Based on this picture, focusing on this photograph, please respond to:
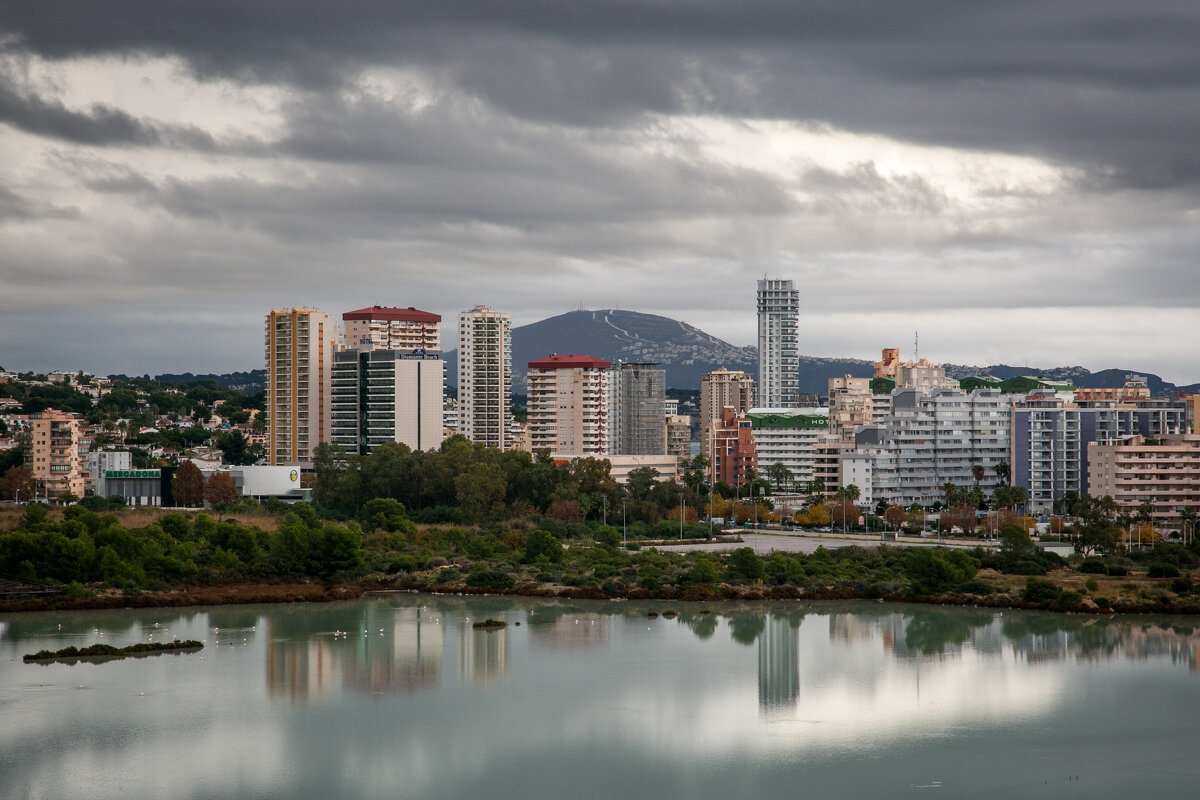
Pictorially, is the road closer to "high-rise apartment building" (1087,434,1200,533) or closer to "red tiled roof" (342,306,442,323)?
"high-rise apartment building" (1087,434,1200,533)

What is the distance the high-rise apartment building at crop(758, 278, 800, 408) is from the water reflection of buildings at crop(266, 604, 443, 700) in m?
99.5

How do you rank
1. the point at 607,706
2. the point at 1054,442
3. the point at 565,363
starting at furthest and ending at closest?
the point at 565,363
the point at 1054,442
the point at 607,706

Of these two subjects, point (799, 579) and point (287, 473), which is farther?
point (287, 473)

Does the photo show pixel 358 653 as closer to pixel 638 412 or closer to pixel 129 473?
pixel 129 473

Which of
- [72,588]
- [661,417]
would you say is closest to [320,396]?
[661,417]

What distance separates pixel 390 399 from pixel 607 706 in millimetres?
53719

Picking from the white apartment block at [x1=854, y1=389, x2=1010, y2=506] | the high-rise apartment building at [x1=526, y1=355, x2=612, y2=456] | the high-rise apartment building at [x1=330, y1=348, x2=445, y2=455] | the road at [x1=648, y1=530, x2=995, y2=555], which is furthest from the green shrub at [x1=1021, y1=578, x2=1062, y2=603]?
the high-rise apartment building at [x1=526, y1=355, x2=612, y2=456]

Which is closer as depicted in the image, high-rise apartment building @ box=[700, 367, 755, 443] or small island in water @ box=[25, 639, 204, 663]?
small island in water @ box=[25, 639, 204, 663]

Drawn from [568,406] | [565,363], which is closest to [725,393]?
[565,363]

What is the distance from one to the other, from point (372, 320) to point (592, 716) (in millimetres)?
72288

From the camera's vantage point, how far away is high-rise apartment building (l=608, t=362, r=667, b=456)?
341ft

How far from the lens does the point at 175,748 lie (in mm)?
21406

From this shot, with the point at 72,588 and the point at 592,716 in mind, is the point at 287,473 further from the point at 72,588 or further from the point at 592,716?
the point at 592,716

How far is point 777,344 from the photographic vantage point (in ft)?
437
